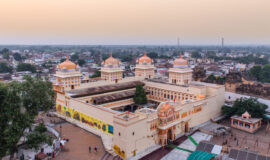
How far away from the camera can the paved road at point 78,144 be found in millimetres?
24430

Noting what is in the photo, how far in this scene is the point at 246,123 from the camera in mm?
33188

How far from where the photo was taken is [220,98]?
39406 mm

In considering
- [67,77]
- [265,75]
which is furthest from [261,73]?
[67,77]

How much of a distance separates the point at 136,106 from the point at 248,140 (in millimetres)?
20375

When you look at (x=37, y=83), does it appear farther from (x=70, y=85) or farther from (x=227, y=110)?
(x=227, y=110)

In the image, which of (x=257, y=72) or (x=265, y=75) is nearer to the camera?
(x=265, y=75)

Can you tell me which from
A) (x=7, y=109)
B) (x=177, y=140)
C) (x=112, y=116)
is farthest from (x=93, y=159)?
(x=177, y=140)

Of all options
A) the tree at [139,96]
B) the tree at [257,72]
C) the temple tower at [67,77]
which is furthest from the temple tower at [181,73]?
the tree at [257,72]

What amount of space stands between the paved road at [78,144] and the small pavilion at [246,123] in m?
21.1

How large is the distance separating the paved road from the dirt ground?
1578 cm

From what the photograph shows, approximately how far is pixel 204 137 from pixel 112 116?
13533 millimetres

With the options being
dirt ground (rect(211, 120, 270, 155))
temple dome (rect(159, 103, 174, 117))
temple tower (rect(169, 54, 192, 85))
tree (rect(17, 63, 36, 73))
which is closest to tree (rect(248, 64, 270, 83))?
temple tower (rect(169, 54, 192, 85))

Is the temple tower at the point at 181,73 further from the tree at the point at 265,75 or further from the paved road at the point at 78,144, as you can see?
the tree at the point at 265,75

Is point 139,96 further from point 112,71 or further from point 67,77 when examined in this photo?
point 67,77
